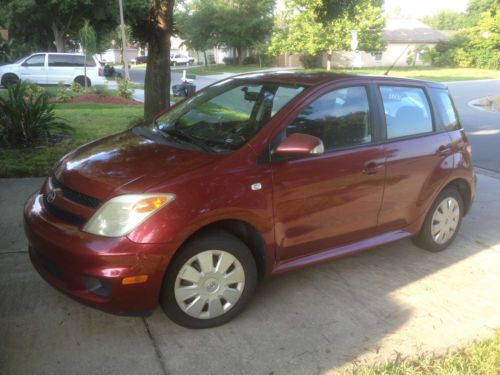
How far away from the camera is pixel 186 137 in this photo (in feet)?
12.6

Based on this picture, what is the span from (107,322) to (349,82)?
253cm

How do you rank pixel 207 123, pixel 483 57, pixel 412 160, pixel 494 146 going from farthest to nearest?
1. pixel 483 57
2. pixel 494 146
3. pixel 412 160
4. pixel 207 123

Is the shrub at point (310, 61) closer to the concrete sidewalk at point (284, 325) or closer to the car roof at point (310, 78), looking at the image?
the car roof at point (310, 78)

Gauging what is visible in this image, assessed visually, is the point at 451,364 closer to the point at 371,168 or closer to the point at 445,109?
the point at 371,168

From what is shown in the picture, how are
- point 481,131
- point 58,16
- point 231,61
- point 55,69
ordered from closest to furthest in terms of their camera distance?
point 481,131, point 55,69, point 58,16, point 231,61

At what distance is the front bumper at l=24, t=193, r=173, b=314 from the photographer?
2951mm

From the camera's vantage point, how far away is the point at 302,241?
3715mm

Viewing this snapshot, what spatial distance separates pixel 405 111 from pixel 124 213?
2646 millimetres

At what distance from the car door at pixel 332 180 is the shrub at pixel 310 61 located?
133 ft

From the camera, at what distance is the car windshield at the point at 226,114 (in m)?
3.66

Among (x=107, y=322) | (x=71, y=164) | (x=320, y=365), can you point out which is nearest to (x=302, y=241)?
(x=320, y=365)

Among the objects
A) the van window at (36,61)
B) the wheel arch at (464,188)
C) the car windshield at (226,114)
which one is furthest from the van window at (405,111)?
the van window at (36,61)

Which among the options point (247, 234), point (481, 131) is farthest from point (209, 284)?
point (481, 131)

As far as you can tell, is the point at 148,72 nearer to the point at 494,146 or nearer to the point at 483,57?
the point at 494,146
